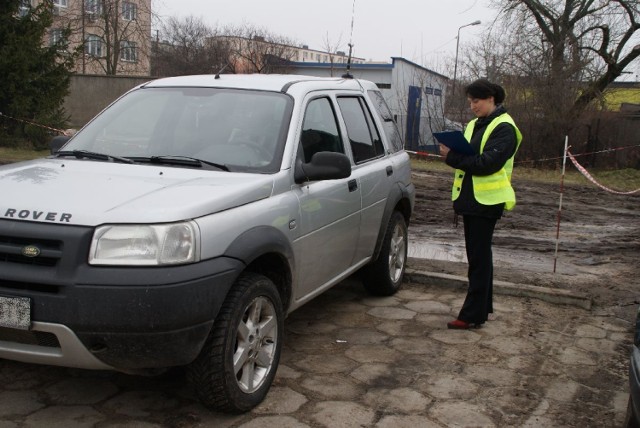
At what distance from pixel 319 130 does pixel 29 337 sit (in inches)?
94.6

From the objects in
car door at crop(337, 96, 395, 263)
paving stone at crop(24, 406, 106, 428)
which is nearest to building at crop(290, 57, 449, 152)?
car door at crop(337, 96, 395, 263)

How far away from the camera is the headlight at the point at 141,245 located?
10.2 feet

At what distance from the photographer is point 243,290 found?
3475 millimetres

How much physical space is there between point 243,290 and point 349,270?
1.78 metres

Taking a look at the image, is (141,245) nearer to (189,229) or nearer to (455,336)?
(189,229)

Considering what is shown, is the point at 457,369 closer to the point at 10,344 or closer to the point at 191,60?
the point at 10,344

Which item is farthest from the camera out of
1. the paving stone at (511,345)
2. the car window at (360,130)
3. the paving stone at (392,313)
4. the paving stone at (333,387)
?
the paving stone at (392,313)

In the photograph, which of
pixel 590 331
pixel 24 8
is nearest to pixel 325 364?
pixel 590 331

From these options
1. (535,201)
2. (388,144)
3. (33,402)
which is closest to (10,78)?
(535,201)

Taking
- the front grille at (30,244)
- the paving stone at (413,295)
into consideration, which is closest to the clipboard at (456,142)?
the paving stone at (413,295)

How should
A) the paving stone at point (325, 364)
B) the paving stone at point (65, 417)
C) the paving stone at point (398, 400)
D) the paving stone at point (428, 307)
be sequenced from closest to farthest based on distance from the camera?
1. the paving stone at point (65, 417)
2. the paving stone at point (398, 400)
3. the paving stone at point (325, 364)
4. the paving stone at point (428, 307)

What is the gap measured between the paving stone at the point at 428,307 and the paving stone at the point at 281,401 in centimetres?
205

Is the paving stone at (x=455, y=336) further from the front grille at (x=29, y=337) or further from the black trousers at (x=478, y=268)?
the front grille at (x=29, y=337)

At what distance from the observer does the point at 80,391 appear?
3.91 m
